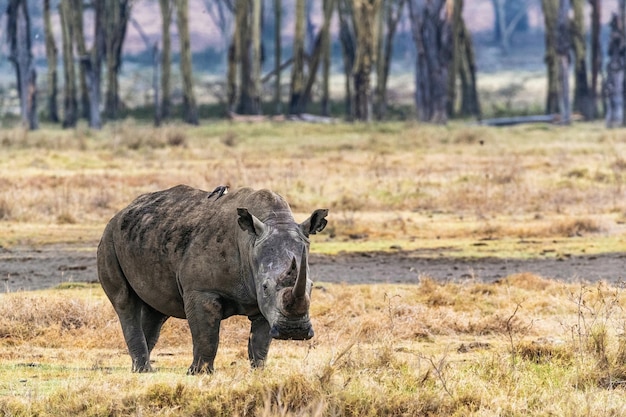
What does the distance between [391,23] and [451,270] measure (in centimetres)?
3718

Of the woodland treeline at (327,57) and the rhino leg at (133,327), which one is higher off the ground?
the woodland treeline at (327,57)

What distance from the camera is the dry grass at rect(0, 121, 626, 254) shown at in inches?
789

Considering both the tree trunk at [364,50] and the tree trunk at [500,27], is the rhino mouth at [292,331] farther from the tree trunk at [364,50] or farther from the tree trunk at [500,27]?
the tree trunk at [500,27]

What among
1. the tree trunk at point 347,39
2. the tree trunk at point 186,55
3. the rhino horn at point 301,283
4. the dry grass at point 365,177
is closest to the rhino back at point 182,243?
the rhino horn at point 301,283

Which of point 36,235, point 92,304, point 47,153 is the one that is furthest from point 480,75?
point 92,304

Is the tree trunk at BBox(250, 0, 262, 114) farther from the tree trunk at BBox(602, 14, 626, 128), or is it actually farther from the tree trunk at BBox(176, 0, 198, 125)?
Answer: the tree trunk at BBox(602, 14, 626, 128)

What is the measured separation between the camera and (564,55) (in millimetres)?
43406

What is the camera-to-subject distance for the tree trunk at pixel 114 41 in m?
49.2

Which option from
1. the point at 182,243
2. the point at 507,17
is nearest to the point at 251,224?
the point at 182,243

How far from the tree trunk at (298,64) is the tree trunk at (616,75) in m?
11.0

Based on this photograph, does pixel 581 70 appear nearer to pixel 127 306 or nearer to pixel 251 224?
pixel 127 306

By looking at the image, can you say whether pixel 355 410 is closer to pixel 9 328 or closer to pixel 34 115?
pixel 9 328

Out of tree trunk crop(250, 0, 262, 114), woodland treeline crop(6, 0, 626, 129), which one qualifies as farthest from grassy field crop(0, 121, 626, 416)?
tree trunk crop(250, 0, 262, 114)

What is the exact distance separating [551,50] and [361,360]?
141 feet
